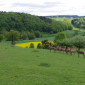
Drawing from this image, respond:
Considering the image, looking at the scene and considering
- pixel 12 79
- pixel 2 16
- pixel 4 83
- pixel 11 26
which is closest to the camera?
pixel 4 83

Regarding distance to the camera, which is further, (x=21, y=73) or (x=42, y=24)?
(x=42, y=24)

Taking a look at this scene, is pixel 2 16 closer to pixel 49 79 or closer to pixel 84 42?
pixel 84 42

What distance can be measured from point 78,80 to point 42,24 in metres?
183

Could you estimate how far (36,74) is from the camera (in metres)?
14.1

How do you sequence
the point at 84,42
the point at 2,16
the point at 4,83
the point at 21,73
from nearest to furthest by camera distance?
the point at 4,83, the point at 21,73, the point at 84,42, the point at 2,16

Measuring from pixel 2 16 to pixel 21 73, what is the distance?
18366cm

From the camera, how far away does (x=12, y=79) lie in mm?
12375

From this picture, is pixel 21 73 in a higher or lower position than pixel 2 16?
lower

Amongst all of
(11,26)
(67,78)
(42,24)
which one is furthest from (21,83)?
(42,24)

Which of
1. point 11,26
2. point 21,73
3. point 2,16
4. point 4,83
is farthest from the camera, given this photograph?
point 2,16

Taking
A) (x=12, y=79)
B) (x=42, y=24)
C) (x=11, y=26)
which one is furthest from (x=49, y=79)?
(x=42, y=24)

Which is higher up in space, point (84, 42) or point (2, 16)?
point (2, 16)

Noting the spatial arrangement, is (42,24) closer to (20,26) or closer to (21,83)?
(20,26)

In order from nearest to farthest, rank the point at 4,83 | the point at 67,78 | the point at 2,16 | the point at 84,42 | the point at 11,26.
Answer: the point at 4,83 < the point at 67,78 < the point at 84,42 < the point at 11,26 < the point at 2,16
